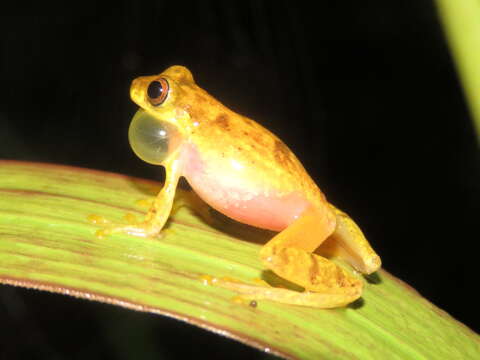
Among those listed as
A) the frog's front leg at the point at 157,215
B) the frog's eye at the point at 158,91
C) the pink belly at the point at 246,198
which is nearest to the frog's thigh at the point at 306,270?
the pink belly at the point at 246,198

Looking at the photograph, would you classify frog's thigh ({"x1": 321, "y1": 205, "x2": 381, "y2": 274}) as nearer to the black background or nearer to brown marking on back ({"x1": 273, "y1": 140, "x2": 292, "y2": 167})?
brown marking on back ({"x1": 273, "y1": 140, "x2": 292, "y2": 167})

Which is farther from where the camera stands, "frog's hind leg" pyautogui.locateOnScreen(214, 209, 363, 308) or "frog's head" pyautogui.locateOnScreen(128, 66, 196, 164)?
"frog's head" pyautogui.locateOnScreen(128, 66, 196, 164)

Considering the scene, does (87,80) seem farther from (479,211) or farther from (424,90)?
(479,211)

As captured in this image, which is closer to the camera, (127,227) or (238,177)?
(127,227)

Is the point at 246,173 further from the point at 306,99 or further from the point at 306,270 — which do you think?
the point at 306,99

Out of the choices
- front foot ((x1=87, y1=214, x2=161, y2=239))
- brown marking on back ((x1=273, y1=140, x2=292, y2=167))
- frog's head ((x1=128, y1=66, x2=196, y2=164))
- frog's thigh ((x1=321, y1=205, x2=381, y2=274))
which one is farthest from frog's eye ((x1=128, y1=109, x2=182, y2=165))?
frog's thigh ((x1=321, y1=205, x2=381, y2=274))

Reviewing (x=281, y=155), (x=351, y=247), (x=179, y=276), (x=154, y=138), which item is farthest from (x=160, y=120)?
(x=351, y=247)

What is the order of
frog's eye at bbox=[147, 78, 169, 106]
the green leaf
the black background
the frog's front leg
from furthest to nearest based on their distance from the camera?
the black background → frog's eye at bbox=[147, 78, 169, 106] → the frog's front leg → the green leaf

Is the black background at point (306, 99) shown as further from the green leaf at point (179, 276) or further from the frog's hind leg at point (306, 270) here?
the frog's hind leg at point (306, 270)

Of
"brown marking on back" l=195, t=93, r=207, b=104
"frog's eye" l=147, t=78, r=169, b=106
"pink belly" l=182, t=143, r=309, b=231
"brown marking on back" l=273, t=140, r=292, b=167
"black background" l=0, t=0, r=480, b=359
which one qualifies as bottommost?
"black background" l=0, t=0, r=480, b=359
